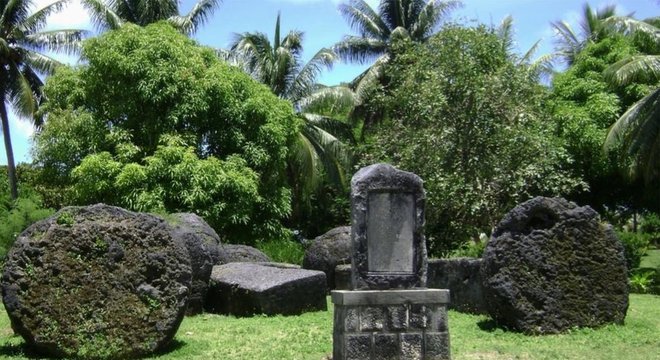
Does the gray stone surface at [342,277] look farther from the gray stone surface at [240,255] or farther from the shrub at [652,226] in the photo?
the shrub at [652,226]

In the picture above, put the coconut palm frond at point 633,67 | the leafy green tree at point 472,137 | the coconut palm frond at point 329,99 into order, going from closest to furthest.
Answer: the leafy green tree at point 472,137 → the coconut palm frond at point 633,67 → the coconut palm frond at point 329,99

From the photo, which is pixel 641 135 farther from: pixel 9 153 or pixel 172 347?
pixel 9 153

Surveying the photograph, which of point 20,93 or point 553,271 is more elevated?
point 20,93

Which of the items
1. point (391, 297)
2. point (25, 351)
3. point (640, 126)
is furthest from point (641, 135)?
point (25, 351)

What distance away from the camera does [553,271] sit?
39.0 ft

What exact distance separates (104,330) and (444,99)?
1269 cm

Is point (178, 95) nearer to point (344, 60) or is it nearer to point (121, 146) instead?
point (121, 146)

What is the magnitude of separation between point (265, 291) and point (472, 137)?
9.02 meters

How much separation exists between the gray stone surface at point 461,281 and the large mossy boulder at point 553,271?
1.92m

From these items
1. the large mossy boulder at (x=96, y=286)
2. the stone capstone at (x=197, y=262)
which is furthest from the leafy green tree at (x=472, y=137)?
the large mossy boulder at (x=96, y=286)

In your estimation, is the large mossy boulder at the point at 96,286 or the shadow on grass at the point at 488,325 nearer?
the large mossy boulder at the point at 96,286

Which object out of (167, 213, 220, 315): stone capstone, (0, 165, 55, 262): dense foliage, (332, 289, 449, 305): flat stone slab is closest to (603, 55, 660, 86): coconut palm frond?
(167, 213, 220, 315): stone capstone

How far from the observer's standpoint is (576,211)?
12.2 meters

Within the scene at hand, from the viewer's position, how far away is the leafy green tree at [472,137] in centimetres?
2017
